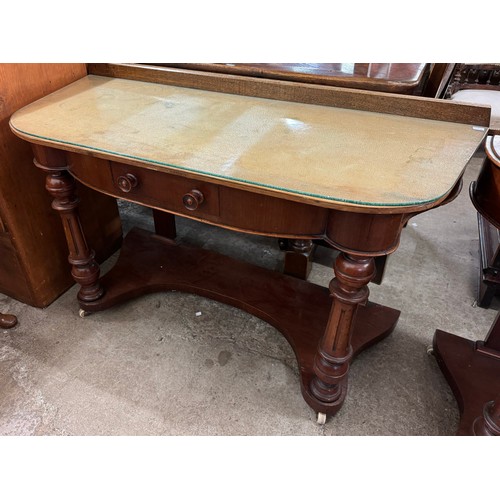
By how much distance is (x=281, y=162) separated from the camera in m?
1.01

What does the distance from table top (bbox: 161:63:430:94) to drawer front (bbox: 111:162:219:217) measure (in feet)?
1.87

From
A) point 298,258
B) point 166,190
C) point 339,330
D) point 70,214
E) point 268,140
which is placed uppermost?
point 268,140

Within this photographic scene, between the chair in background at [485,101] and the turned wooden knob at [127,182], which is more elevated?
the turned wooden knob at [127,182]

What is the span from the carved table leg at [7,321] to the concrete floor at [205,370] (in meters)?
0.03

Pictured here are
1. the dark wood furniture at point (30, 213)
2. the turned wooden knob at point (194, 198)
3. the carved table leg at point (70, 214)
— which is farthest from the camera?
the dark wood furniture at point (30, 213)

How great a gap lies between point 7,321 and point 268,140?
4.18 ft

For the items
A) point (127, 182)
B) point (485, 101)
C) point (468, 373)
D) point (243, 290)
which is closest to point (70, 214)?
point (127, 182)

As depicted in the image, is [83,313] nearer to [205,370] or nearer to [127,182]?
[205,370]

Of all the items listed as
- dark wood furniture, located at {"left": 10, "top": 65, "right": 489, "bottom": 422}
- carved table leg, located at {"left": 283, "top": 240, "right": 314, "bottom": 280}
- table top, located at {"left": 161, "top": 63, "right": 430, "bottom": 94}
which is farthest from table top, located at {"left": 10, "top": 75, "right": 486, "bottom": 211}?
carved table leg, located at {"left": 283, "top": 240, "right": 314, "bottom": 280}

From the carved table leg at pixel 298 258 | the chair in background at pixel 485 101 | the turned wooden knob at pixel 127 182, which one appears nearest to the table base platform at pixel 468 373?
the chair in background at pixel 485 101

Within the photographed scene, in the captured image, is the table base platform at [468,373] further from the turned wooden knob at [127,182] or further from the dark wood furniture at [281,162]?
the turned wooden knob at [127,182]

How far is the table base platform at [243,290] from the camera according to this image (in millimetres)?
1555

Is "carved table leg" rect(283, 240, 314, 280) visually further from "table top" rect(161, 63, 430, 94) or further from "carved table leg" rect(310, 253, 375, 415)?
"table top" rect(161, 63, 430, 94)

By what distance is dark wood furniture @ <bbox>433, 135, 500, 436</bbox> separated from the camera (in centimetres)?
107
